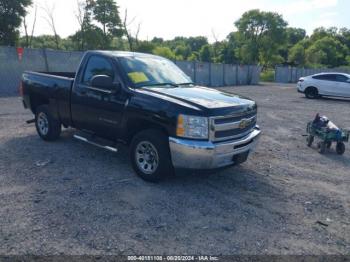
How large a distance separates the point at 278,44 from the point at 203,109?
243ft

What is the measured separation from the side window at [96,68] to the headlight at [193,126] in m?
1.73

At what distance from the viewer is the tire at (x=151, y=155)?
4504 millimetres

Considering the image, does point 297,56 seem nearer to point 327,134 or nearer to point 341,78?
point 341,78

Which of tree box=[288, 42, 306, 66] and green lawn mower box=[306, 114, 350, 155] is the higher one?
tree box=[288, 42, 306, 66]

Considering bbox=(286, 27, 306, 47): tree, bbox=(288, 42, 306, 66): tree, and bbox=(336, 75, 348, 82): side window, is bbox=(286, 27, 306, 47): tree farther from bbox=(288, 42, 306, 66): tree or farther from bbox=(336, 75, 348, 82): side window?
bbox=(336, 75, 348, 82): side window

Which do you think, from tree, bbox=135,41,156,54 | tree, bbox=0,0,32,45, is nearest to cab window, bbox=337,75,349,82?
tree, bbox=0,0,32,45

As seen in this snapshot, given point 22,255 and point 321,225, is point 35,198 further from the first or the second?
point 321,225

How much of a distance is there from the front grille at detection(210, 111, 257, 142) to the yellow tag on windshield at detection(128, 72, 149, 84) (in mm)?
1522

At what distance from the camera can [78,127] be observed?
19.8ft

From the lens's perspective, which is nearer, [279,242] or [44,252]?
[44,252]

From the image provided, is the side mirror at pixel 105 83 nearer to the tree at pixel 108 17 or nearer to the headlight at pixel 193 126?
the headlight at pixel 193 126

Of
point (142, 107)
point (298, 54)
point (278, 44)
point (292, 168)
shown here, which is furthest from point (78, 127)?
point (298, 54)

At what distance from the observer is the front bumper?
→ 4254 mm

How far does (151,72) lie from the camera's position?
5.55 metres
